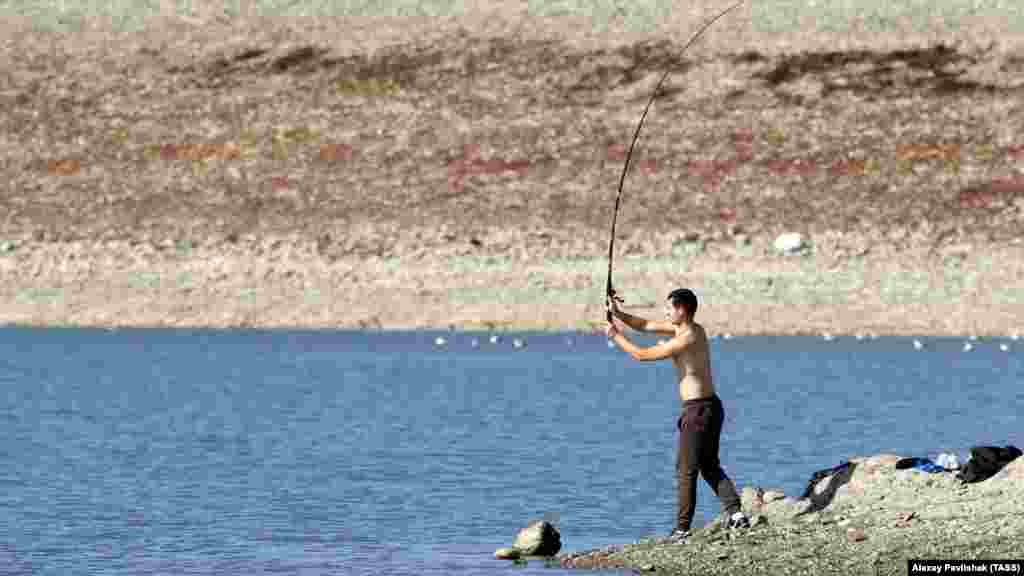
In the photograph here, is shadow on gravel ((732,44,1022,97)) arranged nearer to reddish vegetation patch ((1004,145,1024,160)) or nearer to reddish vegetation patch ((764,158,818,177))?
reddish vegetation patch ((1004,145,1024,160))

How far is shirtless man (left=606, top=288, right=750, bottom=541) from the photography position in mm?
17203

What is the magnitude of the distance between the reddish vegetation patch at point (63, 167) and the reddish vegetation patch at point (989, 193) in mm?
24812

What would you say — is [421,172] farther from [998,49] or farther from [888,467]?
[888,467]

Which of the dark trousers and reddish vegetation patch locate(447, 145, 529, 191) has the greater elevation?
reddish vegetation patch locate(447, 145, 529, 191)

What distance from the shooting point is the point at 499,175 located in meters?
64.1

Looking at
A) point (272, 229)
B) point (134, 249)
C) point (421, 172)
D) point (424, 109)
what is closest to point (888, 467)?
point (134, 249)

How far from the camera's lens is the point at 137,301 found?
50.1m

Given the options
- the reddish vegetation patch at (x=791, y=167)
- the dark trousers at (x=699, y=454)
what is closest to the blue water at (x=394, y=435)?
the dark trousers at (x=699, y=454)

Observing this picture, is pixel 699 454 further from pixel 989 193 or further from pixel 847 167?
pixel 847 167

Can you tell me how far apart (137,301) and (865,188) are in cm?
2122

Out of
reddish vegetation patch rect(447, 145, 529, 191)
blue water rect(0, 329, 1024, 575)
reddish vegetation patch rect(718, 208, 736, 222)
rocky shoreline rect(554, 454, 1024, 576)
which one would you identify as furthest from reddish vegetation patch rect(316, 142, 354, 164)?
rocky shoreline rect(554, 454, 1024, 576)

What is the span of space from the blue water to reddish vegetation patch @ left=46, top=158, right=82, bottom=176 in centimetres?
1826

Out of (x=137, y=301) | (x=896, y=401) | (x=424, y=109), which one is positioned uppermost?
(x=424, y=109)

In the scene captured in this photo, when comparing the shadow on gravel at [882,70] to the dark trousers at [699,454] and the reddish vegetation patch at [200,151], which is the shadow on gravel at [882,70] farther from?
the dark trousers at [699,454]
